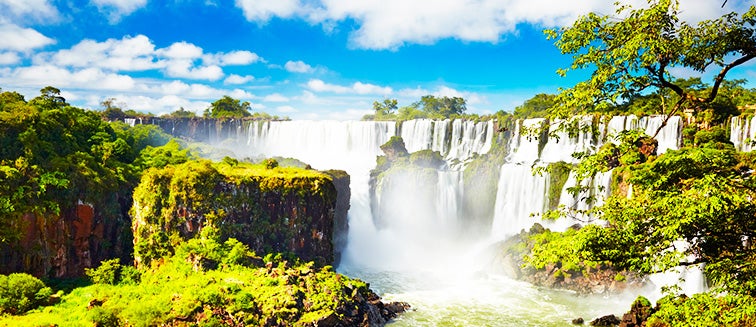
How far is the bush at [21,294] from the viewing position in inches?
784

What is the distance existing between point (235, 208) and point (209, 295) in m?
7.61

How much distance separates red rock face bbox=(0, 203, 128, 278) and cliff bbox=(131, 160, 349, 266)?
5.56 ft

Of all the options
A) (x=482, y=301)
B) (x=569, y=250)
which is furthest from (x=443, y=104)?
(x=569, y=250)

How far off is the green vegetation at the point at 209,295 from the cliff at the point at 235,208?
4.15 feet

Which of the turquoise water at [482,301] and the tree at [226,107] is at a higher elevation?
the tree at [226,107]

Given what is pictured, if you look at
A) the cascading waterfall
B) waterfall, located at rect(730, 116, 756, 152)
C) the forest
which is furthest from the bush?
waterfall, located at rect(730, 116, 756, 152)

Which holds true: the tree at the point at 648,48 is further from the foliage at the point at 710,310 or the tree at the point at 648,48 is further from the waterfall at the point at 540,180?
the waterfall at the point at 540,180

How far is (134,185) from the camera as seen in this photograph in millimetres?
29047

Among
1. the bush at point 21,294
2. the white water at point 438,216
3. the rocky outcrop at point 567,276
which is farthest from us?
the rocky outcrop at point 567,276

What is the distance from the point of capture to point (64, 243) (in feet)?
83.1

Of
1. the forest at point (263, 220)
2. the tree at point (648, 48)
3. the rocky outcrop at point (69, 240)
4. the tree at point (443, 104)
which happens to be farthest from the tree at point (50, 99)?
the tree at point (443, 104)

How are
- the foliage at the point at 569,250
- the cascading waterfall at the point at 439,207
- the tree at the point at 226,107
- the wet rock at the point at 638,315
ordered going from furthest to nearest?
the tree at the point at 226,107 < the cascading waterfall at the point at 439,207 < the wet rock at the point at 638,315 < the foliage at the point at 569,250

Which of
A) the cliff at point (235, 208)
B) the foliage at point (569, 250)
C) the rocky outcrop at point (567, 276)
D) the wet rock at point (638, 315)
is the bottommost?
the rocky outcrop at point (567, 276)

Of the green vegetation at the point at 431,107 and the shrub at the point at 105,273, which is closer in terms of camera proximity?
the shrub at the point at 105,273
